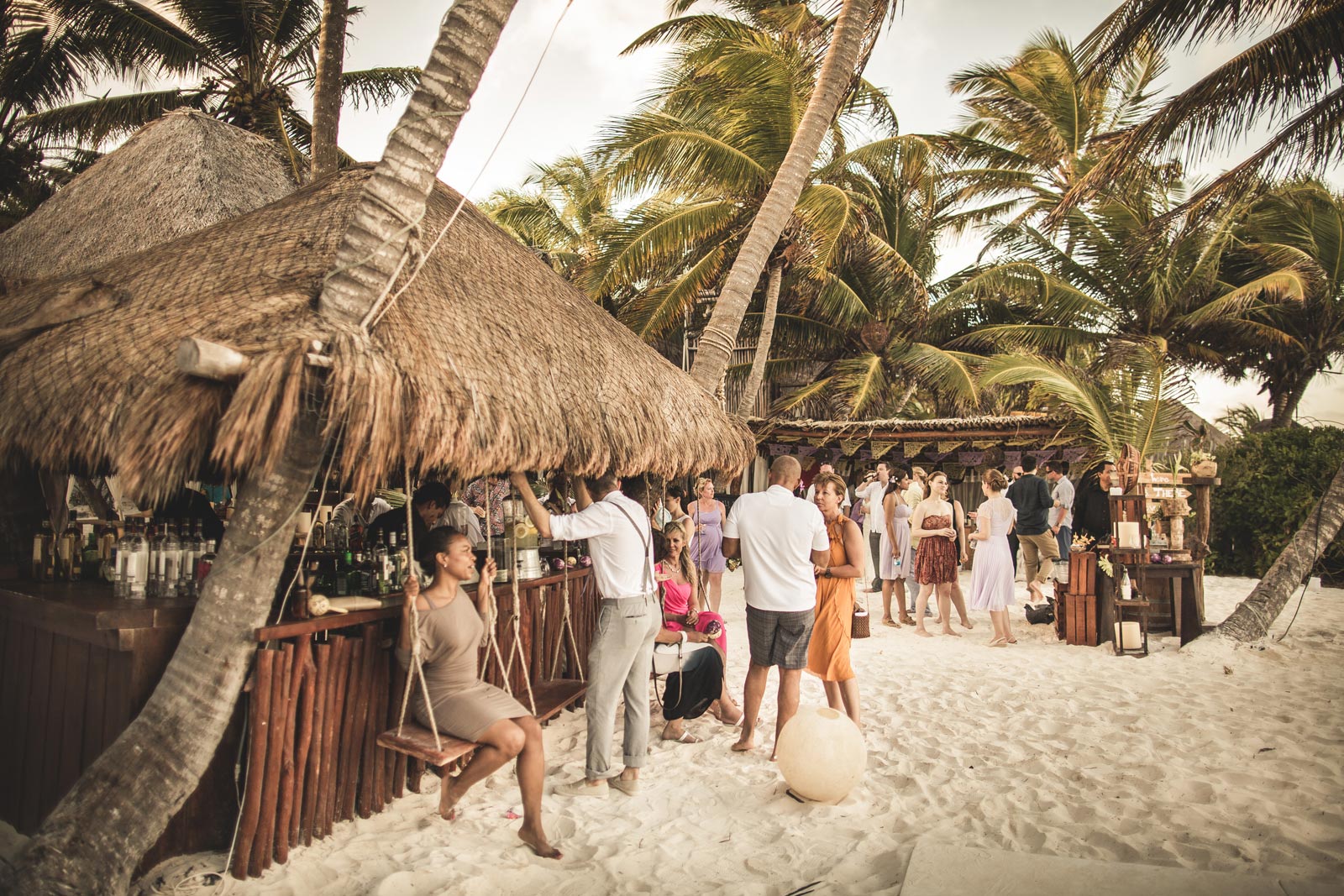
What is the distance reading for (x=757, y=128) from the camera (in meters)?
12.8

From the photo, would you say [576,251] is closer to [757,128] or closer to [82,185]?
[757,128]

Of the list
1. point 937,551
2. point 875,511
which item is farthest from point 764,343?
point 937,551

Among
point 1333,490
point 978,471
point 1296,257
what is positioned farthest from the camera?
point 1296,257

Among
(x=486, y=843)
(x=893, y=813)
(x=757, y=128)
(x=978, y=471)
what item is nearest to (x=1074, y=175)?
(x=978, y=471)

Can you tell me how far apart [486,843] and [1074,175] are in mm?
18988

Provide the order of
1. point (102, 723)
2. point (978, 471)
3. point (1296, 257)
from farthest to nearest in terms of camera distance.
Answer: point (1296, 257) < point (978, 471) < point (102, 723)

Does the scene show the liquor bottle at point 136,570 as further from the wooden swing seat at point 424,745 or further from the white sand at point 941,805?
the white sand at point 941,805

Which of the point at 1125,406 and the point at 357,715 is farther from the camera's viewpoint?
the point at 1125,406

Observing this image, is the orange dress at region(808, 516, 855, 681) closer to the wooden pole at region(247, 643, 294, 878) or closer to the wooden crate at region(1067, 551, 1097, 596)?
the wooden pole at region(247, 643, 294, 878)

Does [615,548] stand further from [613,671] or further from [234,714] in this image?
[234,714]

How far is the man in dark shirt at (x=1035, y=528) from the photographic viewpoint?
9383 mm

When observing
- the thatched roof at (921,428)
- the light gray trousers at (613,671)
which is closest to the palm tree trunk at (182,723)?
the light gray trousers at (613,671)

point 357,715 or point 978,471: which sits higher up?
point 978,471

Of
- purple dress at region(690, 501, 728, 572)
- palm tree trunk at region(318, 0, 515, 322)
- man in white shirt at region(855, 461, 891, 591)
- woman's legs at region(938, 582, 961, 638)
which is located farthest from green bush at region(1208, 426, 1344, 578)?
palm tree trunk at region(318, 0, 515, 322)
